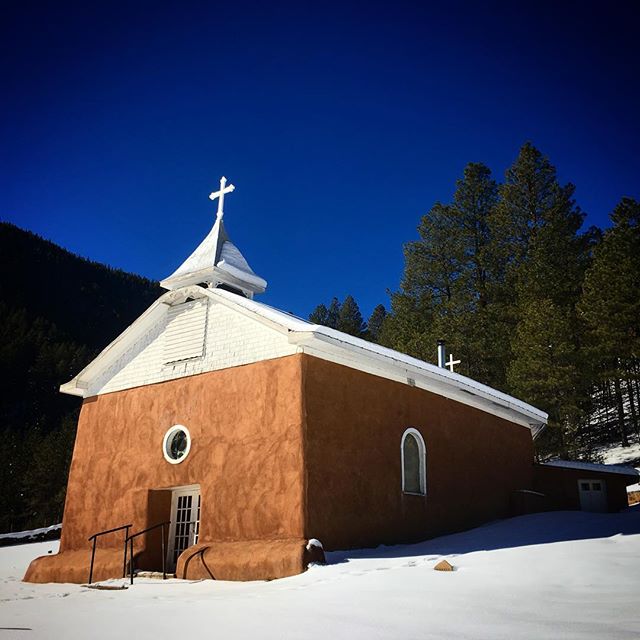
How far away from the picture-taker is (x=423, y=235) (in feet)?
119

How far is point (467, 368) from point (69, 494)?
1900cm

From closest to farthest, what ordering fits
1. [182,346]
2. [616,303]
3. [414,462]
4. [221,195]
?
[414,462] < [182,346] < [221,195] < [616,303]

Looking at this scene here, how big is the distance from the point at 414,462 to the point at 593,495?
276 inches

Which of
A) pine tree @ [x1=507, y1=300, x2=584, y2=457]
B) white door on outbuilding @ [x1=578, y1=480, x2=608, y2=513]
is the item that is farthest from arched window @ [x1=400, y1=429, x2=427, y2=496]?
pine tree @ [x1=507, y1=300, x2=584, y2=457]

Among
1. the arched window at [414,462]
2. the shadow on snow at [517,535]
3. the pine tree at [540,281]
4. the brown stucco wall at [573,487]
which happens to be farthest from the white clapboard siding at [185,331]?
the pine tree at [540,281]

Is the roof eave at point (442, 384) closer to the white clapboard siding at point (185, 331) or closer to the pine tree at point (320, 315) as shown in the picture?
the white clapboard siding at point (185, 331)

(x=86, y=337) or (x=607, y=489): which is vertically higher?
(x=86, y=337)

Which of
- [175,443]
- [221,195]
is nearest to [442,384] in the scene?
[175,443]

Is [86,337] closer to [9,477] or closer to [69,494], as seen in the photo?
[9,477]

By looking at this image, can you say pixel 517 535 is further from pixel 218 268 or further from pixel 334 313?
pixel 334 313

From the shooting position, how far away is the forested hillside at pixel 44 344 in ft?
135

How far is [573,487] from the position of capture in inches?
666

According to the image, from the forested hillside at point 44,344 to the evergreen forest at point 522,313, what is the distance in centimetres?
20

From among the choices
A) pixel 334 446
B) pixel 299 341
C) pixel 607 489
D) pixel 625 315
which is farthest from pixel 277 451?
pixel 625 315
